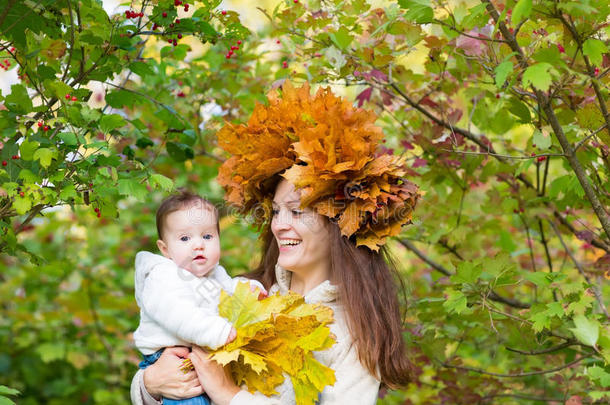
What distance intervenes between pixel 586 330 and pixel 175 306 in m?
1.39

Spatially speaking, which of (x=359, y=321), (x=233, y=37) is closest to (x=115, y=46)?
→ (x=233, y=37)

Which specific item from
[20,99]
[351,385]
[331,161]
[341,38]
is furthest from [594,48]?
[20,99]

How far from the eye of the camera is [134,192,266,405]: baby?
90.0 inches

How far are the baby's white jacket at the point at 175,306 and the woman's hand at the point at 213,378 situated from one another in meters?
0.07

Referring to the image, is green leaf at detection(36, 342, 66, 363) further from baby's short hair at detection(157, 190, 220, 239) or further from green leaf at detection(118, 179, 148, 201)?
green leaf at detection(118, 179, 148, 201)

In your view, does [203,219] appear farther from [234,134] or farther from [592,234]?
[592,234]

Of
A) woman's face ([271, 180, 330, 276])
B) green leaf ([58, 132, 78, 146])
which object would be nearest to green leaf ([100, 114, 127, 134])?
green leaf ([58, 132, 78, 146])

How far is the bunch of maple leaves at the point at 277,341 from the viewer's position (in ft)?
7.23

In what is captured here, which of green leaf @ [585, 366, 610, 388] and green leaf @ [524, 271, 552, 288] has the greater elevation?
green leaf @ [524, 271, 552, 288]

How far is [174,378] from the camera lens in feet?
7.64

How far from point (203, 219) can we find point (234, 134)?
1.12 ft

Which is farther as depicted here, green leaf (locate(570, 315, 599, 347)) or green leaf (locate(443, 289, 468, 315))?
green leaf (locate(443, 289, 468, 315))

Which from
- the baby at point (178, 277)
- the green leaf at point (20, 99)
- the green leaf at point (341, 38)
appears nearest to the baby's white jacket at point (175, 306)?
the baby at point (178, 277)

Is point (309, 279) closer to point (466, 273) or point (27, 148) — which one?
point (466, 273)
